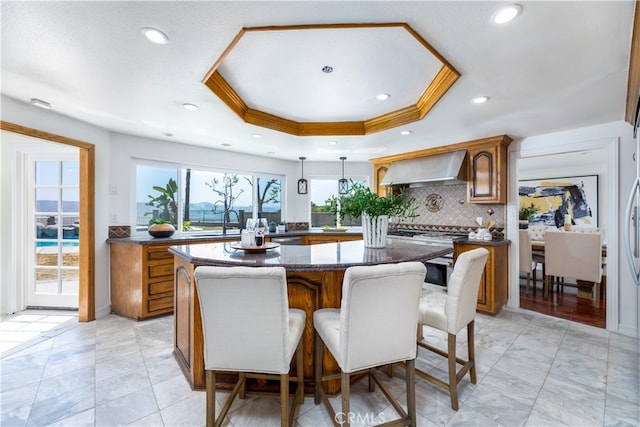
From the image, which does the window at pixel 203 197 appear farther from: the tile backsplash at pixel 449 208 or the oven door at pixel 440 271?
the oven door at pixel 440 271

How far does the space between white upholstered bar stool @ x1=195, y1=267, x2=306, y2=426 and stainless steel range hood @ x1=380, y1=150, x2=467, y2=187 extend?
10.6 ft

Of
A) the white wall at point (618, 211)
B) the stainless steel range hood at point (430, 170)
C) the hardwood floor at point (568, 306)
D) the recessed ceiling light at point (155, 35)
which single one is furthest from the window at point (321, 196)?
the recessed ceiling light at point (155, 35)

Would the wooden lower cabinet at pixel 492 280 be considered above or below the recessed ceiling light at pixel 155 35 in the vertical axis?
below

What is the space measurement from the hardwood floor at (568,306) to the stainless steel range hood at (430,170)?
77.2 inches

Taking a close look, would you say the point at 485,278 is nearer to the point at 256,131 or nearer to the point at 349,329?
the point at 349,329

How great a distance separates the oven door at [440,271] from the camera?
3484mm

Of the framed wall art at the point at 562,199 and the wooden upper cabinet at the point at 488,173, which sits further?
the framed wall art at the point at 562,199

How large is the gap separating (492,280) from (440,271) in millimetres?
584

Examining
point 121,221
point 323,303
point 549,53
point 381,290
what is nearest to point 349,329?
point 381,290

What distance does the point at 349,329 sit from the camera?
4.30ft

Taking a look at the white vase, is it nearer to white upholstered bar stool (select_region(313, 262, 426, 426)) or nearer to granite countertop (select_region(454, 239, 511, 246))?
white upholstered bar stool (select_region(313, 262, 426, 426))

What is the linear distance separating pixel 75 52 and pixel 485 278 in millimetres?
4300

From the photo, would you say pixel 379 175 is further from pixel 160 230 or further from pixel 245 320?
pixel 245 320

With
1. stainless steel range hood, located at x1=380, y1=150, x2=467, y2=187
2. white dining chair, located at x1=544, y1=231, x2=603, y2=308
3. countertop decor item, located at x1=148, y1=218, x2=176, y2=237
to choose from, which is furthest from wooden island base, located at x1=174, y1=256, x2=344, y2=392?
white dining chair, located at x1=544, y1=231, x2=603, y2=308
